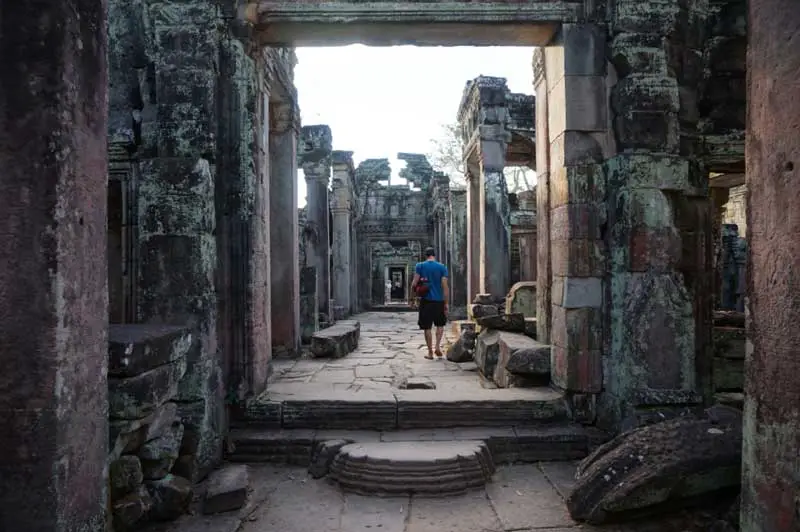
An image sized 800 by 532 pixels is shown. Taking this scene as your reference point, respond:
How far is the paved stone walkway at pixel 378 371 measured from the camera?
19.5 ft

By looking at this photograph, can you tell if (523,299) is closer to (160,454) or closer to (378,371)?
(378,371)

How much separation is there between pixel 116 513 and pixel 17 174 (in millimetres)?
2001

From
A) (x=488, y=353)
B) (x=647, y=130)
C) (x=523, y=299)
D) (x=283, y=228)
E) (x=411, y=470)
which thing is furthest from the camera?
(x=523, y=299)

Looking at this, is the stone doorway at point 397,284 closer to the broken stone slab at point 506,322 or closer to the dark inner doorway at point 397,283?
the dark inner doorway at point 397,283

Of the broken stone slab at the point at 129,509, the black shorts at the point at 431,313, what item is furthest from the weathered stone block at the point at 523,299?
the broken stone slab at the point at 129,509

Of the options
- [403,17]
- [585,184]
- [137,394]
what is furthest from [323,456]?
[403,17]

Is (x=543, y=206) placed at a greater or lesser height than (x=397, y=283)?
greater

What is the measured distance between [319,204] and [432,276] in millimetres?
4940

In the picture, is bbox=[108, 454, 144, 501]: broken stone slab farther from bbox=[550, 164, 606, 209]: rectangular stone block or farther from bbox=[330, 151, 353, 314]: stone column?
bbox=[330, 151, 353, 314]: stone column

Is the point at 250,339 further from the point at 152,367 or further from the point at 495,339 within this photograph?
the point at 495,339

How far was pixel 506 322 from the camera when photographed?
7285mm

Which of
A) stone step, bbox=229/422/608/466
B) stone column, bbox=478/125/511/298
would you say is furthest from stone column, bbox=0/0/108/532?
stone column, bbox=478/125/511/298

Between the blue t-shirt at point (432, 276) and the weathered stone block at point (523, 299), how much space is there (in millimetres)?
1274

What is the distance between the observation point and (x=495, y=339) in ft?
22.5
